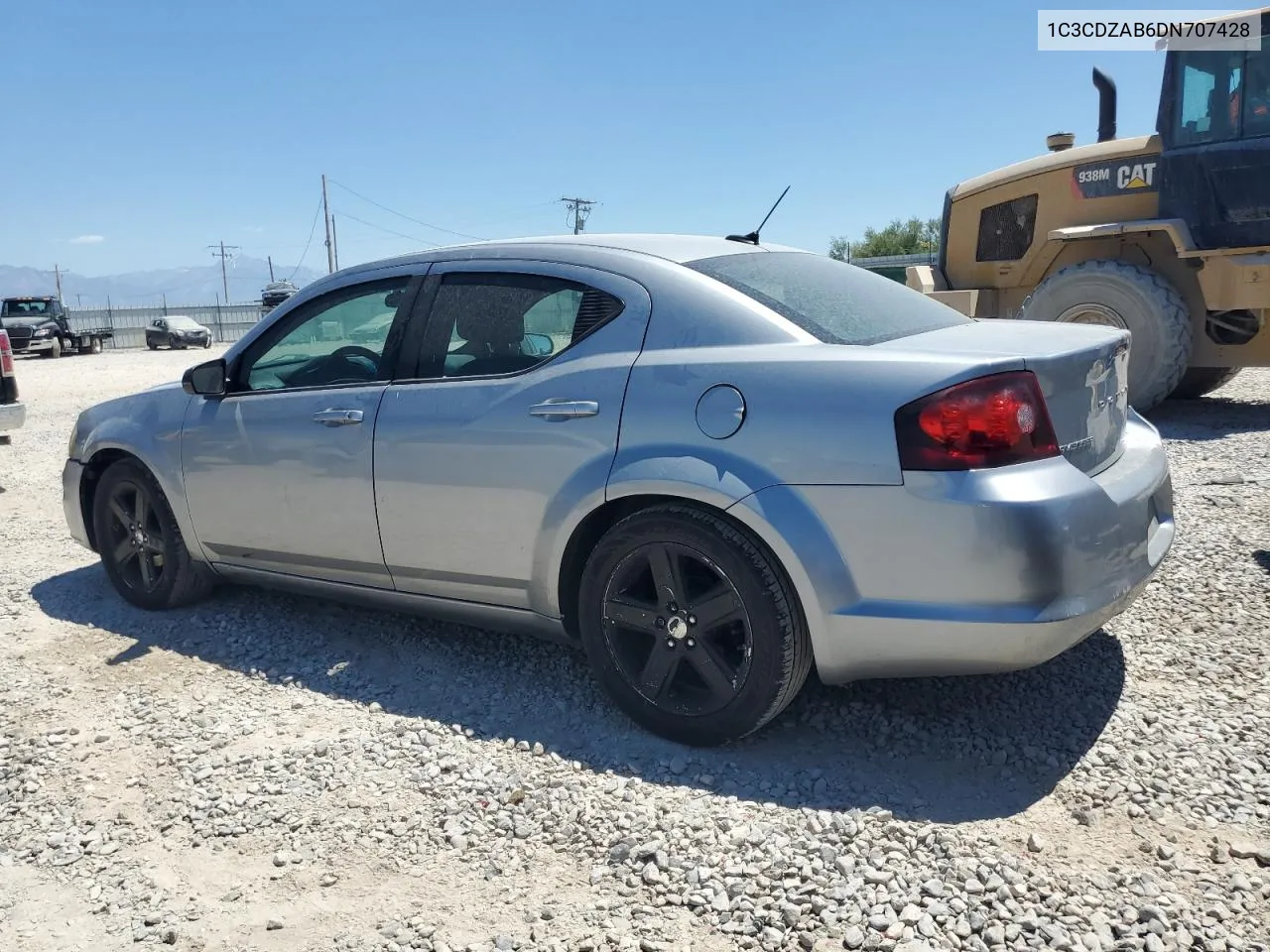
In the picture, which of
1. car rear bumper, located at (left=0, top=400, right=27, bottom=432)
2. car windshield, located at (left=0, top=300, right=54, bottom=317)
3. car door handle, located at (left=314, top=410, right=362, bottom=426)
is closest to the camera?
car door handle, located at (left=314, top=410, right=362, bottom=426)

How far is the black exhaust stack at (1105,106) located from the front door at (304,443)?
7938mm

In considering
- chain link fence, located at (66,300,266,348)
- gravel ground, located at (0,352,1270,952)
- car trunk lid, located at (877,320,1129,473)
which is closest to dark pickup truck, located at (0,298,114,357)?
chain link fence, located at (66,300,266,348)

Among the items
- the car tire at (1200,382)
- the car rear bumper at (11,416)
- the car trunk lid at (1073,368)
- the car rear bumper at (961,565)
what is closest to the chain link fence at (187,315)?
the car rear bumper at (11,416)

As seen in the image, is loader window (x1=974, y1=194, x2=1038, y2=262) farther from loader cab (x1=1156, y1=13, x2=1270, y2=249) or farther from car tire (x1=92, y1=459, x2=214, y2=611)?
car tire (x1=92, y1=459, x2=214, y2=611)

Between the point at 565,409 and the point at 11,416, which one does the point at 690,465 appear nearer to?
the point at 565,409

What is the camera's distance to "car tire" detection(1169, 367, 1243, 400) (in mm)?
9367

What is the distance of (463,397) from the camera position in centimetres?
344

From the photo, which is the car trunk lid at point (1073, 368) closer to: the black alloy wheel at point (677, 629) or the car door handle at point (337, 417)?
the black alloy wheel at point (677, 629)

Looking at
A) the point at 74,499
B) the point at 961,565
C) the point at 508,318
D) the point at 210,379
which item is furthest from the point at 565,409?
the point at 74,499

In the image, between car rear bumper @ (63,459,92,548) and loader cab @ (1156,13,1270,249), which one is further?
loader cab @ (1156,13,1270,249)

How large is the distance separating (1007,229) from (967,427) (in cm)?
795

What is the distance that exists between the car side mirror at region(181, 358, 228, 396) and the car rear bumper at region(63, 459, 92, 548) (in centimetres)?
108

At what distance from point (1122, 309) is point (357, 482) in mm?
7010

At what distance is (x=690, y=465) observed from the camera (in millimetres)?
2893
